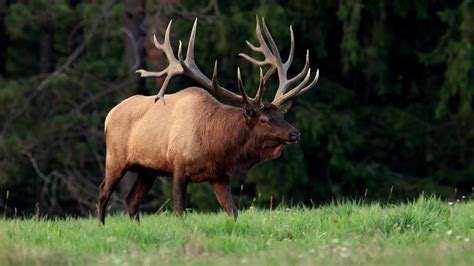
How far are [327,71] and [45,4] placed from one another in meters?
5.88

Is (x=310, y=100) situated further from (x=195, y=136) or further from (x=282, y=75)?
(x=195, y=136)

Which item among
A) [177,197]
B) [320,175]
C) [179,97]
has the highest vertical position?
[179,97]

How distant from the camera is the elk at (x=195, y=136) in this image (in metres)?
13.1

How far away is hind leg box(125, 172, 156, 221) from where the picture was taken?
1390 cm

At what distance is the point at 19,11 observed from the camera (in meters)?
26.0

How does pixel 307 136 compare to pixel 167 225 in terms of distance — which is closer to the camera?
pixel 167 225

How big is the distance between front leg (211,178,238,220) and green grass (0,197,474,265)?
0.37 m

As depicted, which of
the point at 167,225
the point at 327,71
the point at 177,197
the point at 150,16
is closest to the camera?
the point at 167,225

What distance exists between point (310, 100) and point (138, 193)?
12.3 m

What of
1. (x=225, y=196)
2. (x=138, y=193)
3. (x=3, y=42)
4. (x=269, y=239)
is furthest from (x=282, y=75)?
(x=3, y=42)

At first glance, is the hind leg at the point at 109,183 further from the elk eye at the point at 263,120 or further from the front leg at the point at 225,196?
the elk eye at the point at 263,120

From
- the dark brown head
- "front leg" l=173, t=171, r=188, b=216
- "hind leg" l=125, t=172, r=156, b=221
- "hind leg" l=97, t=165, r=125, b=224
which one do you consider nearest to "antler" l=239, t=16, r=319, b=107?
the dark brown head

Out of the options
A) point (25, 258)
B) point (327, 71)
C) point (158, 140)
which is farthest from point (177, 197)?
point (327, 71)

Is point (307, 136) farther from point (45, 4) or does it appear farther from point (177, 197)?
point (177, 197)
